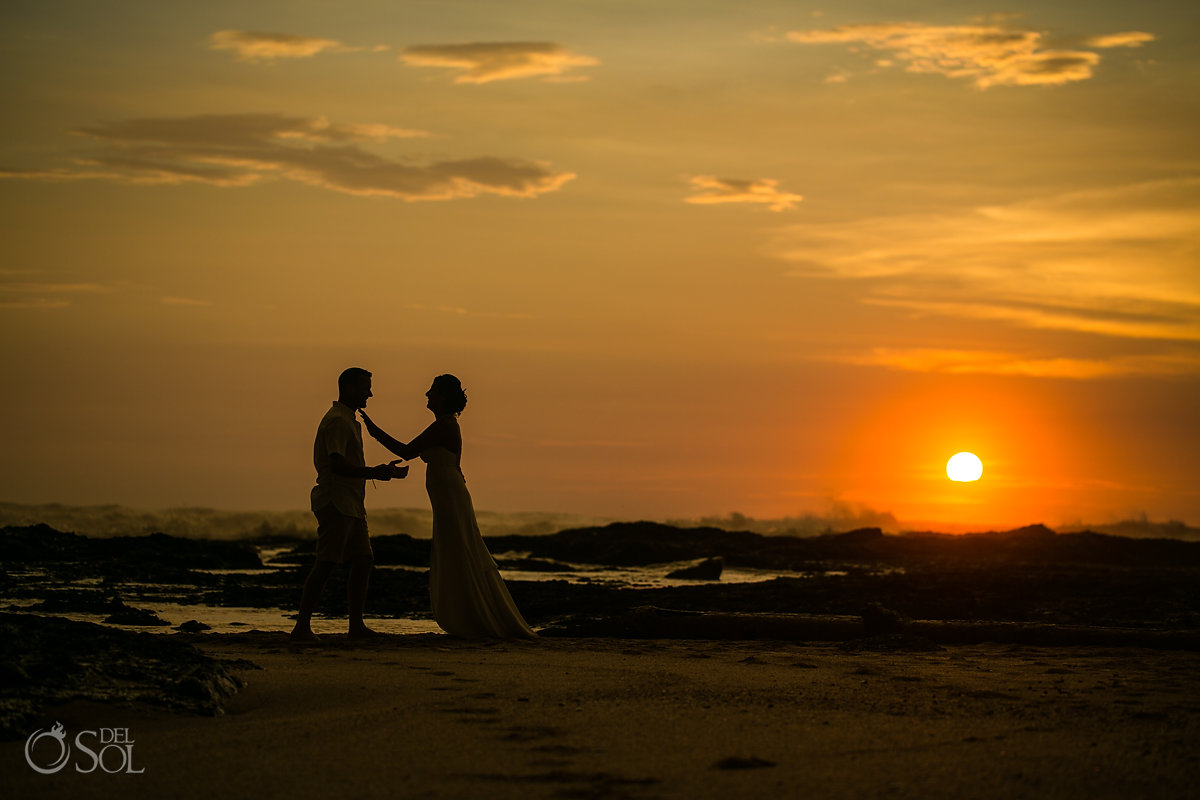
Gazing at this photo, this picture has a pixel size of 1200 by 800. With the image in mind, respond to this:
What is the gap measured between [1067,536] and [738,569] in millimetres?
13332

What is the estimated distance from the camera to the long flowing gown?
10.4 meters

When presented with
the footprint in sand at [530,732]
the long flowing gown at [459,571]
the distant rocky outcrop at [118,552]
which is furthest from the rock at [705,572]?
the footprint in sand at [530,732]

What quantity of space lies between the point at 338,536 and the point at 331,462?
66cm

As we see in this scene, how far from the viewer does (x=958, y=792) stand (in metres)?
4.71

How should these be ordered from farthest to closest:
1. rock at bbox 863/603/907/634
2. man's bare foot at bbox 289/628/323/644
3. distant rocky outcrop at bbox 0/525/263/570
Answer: distant rocky outcrop at bbox 0/525/263/570 → rock at bbox 863/603/907/634 → man's bare foot at bbox 289/628/323/644

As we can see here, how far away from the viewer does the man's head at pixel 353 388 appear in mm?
10102

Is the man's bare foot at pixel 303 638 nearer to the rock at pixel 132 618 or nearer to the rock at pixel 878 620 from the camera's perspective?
the rock at pixel 132 618

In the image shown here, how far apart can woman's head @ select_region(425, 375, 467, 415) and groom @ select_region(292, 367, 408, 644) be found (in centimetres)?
72

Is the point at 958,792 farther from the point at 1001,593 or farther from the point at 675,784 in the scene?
the point at 1001,593

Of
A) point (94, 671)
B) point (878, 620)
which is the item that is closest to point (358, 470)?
point (94, 671)

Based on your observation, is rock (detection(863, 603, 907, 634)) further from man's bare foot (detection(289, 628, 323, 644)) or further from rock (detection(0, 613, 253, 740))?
rock (detection(0, 613, 253, 740))

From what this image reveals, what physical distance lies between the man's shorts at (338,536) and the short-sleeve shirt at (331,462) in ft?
0.22

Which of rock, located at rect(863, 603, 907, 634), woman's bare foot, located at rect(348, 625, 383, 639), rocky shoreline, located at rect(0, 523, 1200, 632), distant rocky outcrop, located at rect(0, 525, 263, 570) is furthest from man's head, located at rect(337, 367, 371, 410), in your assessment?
distant rocky outcrop, located at rect(0, 525, 263, 570)
